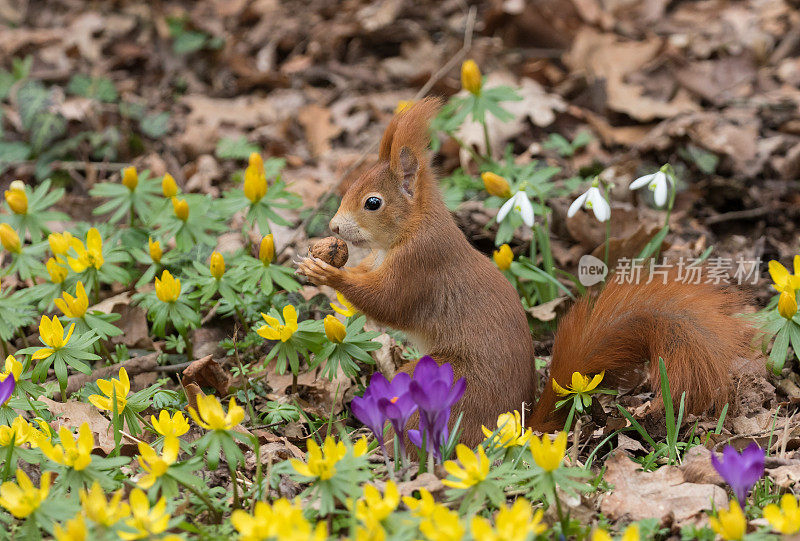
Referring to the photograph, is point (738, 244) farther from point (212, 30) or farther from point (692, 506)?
point (212, 30)

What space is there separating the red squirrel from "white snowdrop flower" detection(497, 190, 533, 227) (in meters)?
0.36

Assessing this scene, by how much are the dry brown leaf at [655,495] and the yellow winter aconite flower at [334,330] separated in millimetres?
883

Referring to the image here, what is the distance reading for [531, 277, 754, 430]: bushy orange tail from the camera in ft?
8.07

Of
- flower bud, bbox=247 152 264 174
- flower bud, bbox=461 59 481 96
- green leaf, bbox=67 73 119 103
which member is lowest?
flower bud, bbox=247 152 264 174

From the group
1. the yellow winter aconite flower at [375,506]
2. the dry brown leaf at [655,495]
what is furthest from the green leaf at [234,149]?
the yellow winter aconite flower at [375,506]

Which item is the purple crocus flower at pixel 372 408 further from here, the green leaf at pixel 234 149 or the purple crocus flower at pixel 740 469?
the green leaf at pixel 234 149

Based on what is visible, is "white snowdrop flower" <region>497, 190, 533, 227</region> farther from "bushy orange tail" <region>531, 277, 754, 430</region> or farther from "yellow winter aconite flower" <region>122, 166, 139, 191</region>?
"yellow winter aconite flower" <region>122, 166, 139, 191</region>

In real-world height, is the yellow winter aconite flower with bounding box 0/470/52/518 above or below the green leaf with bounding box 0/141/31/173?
below

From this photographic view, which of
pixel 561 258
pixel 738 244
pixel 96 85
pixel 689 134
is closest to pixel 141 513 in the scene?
pixel 561 258

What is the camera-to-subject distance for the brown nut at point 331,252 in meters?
2.76

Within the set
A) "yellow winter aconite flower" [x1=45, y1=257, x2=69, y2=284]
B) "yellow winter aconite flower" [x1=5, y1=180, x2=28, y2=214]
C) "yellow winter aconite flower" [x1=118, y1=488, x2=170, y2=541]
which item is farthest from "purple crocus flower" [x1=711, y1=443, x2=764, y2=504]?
"yellow winter aconite flower" [x1=5, y1=180, x2=28, y2=214]

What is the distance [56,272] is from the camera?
9.50 ft

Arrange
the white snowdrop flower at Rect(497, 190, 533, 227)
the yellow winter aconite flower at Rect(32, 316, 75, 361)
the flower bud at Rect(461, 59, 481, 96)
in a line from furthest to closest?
the flower bud at Rect(461, 59, 481, 96) < the white snowdrop flower at Rect(497, 190, 533, 227) < the yellow winter aconite flower at Rect(32, 316, 75, 361)

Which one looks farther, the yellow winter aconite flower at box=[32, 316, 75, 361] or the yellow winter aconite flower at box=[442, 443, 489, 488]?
the yellow winter aconite flower at box=[32, 316, 75, 361]
